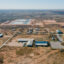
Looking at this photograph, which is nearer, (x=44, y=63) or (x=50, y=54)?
(x=44, y=63)

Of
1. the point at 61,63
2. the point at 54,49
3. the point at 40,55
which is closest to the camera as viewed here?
the point at 61,63

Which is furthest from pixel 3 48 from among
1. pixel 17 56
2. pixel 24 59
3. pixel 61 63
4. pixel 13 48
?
pixel 61 63

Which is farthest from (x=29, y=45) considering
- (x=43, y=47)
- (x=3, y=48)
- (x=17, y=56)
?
(x=3, y=48)

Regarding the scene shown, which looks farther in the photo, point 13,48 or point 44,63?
point 13,48

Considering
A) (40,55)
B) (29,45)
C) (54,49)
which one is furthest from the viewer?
A: (29,45)

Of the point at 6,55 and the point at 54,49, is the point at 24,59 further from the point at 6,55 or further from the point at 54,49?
the point at 54,49

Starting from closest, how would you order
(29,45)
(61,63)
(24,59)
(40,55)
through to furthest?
(61,63)
(24,59)
(40,55)
(29,45)

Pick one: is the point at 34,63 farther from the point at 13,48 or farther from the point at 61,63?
the point at 13,48

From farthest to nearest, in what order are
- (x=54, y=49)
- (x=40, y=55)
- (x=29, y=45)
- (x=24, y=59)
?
1. (x=29, y=45)
2. (x=54, y=49)
3. (x=40, y=55)
4. (x=24, y=59)
